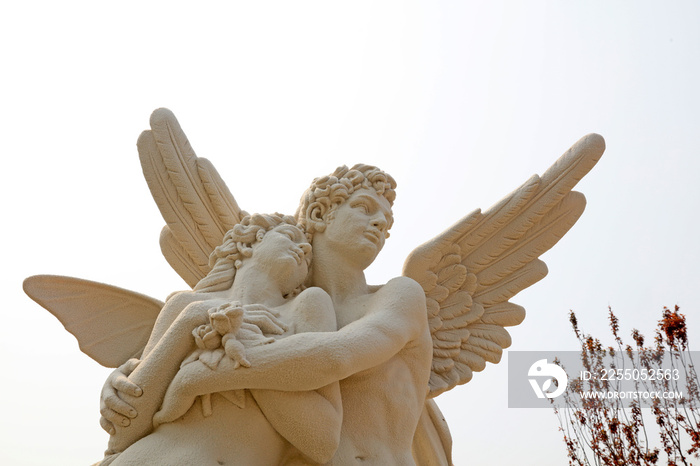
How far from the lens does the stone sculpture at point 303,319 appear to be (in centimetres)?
314

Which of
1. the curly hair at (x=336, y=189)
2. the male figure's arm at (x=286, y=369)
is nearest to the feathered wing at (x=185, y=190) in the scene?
the curly hair at (x=336, y=189)

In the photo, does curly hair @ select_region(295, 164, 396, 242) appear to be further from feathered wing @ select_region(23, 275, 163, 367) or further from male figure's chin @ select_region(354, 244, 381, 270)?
feathered wing @ select_region(23, 275, 163, 367)

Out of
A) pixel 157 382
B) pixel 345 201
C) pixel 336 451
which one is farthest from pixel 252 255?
pixel 336 451

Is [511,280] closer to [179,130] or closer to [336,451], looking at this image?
[336,451]

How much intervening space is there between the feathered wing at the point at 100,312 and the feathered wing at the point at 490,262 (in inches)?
73.3

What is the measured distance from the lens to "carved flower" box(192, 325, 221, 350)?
317cm

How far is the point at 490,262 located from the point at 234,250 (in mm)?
1842

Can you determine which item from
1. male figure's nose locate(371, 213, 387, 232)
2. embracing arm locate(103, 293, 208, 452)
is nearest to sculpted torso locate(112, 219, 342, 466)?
embracing arm locate(103, 293, 208, 452)

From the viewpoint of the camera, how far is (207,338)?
3.17 metres

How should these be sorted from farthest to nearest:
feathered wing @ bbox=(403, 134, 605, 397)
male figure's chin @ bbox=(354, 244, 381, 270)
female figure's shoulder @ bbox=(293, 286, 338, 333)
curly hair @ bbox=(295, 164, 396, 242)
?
feathered wing @ bbox=(403, 134, 605, 397), curly hair @ bbox=(295, 164, 396, 242), male figure's chin @ bbox=(354, 244, 381, 270), female figure's shoulder @ bbox=(293, 286, 338, 333)

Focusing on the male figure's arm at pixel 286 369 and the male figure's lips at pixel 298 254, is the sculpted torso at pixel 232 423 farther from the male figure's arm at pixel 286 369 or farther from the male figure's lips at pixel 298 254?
the male figure's lips at pixel 298 254

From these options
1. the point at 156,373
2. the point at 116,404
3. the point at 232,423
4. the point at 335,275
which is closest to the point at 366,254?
the point at 335,275

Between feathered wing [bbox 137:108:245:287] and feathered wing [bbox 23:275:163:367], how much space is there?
557 mm

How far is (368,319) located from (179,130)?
2.10 metres
